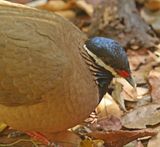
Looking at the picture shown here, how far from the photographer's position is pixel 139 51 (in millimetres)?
4422

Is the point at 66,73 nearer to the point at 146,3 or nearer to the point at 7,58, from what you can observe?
the point at 7,58

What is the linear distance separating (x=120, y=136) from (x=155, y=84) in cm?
68

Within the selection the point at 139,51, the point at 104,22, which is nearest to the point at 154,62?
the point at 139,51

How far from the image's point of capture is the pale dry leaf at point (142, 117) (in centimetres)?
358

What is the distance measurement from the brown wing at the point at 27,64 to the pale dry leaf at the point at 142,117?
66cm

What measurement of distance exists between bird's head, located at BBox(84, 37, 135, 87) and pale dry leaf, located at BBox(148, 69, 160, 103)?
58cm

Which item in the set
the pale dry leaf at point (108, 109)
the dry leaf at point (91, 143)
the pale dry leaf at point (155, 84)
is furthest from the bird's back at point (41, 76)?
the pale dry leaf at point (155, 84)

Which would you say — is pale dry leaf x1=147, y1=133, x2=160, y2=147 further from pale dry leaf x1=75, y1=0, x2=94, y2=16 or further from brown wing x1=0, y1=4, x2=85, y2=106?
pale dry leaf x1=75, y1=0, x2=94, y2=16

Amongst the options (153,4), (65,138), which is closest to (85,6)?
(153,4)

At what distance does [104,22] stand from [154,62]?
478 mm

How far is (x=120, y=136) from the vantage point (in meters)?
3.38

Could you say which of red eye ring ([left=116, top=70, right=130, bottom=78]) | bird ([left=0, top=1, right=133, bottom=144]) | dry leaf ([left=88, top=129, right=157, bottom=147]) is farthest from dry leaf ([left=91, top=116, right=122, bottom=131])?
red eye ring ([left=116, top=70, right=130, bottom=78])

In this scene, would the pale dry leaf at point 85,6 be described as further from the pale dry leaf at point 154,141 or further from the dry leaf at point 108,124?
the pale dry leaf at point 154,141

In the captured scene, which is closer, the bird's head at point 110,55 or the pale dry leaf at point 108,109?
the bird's head at point 110,55
